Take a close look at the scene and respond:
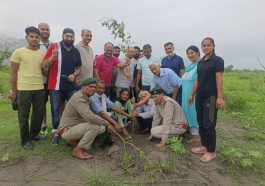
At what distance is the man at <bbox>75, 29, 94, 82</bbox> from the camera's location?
5.89 metres

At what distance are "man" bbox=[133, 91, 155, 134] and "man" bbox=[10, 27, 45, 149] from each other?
6.76ft

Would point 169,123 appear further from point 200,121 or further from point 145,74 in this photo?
point 145,74

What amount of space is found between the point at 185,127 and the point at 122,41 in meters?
2.32

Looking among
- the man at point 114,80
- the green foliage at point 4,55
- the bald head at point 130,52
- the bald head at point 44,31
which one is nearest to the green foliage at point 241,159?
the man at point 114,80

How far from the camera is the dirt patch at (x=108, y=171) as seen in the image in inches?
182

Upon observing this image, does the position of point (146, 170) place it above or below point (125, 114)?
below

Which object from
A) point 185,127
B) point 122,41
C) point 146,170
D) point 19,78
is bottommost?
point 146,170

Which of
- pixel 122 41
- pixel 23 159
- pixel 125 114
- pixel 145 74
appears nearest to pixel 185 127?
pixel 125 114

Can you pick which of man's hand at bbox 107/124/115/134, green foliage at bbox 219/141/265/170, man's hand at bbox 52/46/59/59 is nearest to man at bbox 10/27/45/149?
man's hand at bbox 52/46/59/59

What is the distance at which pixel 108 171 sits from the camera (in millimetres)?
4840

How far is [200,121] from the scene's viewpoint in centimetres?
522

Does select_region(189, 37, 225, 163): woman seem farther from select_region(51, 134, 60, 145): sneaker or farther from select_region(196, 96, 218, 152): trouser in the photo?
select_region(51, 134, 60, 145): sneaker

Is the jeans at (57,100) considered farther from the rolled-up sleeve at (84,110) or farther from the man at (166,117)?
the man at (166,117)

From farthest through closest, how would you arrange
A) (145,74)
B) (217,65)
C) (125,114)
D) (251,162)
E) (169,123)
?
(145,74)
(125,114)
(169,123)
(251,162)
(217,65)
